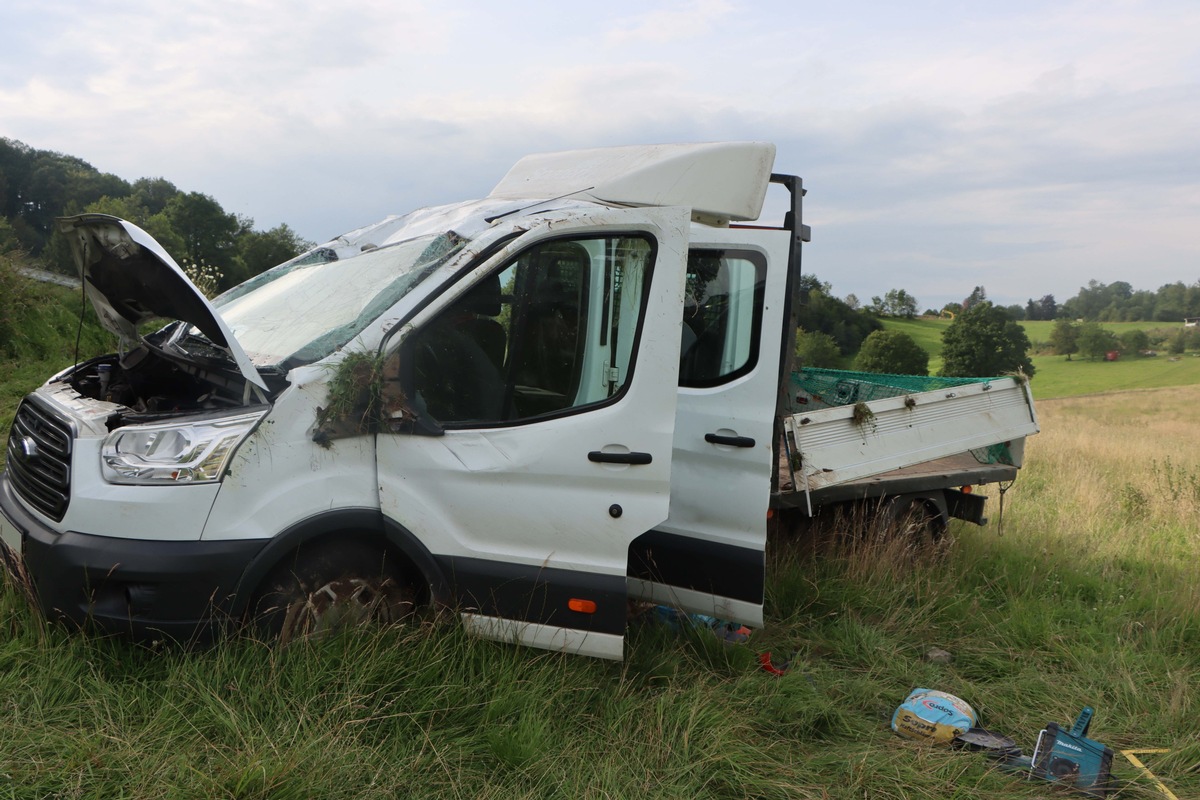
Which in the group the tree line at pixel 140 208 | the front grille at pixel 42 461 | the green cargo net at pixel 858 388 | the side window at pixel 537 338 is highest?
the tree line at pixel 140 208

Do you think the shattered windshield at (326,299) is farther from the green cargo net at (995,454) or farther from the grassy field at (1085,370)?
the grassy field at (1085,370)

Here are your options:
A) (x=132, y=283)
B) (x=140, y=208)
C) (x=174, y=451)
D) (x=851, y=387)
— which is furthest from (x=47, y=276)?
(x=140, y=208)

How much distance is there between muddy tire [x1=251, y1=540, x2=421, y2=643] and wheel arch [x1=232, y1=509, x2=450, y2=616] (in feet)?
0.16

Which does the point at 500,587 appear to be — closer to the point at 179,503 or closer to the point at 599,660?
the point at 599,660

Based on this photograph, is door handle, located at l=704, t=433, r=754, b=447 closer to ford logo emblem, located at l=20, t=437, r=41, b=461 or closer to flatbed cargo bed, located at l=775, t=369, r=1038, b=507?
flatbed cargo bed, located at l=775, t=369, r=1038, b=507

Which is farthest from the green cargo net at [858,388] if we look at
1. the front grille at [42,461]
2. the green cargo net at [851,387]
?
the front grille at [42,461]

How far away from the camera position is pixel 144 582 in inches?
119

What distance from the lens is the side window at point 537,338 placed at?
3.46 metres

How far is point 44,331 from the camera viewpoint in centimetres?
1001

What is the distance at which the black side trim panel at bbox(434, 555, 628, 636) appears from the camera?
349cm

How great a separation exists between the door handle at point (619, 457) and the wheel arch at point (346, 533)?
0.76m

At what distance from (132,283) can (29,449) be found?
803mm

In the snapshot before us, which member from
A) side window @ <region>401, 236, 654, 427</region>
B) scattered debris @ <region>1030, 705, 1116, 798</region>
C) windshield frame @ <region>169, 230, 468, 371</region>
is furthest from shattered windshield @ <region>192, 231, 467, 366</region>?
scattered debris @ <region>1030, 705, 1116, 798</region>

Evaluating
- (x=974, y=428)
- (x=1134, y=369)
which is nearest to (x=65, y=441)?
(x=974, y=428)
